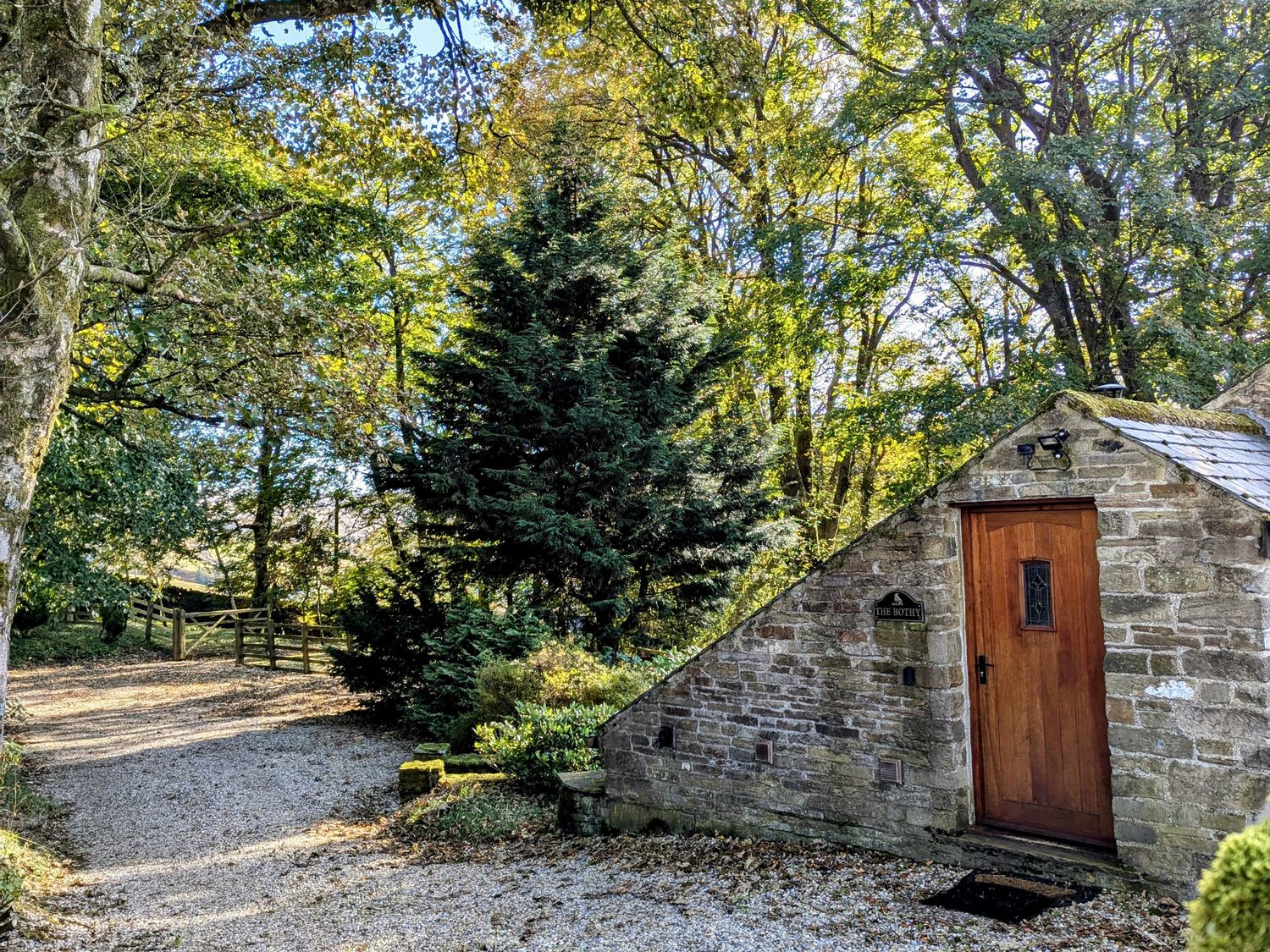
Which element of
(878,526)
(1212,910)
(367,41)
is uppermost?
(367,41)

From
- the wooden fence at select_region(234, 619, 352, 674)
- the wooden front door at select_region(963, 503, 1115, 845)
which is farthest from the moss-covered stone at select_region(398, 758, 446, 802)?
the wooden fence at select_region(234, 619, 352, 674)

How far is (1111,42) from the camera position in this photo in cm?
1188

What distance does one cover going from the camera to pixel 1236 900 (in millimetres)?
1485

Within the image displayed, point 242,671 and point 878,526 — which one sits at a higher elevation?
point 878,526

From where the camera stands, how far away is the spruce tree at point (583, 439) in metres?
12.4

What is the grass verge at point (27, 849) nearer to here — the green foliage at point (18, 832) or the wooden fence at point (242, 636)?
the green foliage at point (18, 832)

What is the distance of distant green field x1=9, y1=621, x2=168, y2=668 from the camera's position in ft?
64.1

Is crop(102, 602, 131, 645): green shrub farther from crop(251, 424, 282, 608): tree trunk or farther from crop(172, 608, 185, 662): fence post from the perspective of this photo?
crop(251, 424, 282, 608): tree trunk

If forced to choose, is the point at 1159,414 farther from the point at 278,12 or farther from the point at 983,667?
the point at 278,12

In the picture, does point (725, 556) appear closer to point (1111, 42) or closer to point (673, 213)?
point (673, 213)

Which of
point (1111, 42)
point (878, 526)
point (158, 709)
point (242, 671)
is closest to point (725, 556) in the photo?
point (878, 526)

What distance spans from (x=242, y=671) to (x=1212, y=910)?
69.5 feet

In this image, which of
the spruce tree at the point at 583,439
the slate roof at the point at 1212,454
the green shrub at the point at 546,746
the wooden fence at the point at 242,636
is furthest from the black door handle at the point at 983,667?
the wooden fence at the point at 242,636

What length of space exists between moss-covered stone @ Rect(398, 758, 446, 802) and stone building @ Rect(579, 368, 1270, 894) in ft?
10.7
